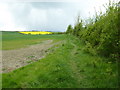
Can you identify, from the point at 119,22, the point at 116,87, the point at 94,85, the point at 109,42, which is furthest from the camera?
the point at 109,42

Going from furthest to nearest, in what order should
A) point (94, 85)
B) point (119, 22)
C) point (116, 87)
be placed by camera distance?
point (119, 22) < point (94, 85) < point (116, 87)

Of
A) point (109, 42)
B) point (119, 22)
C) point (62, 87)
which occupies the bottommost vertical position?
point (62, 87)

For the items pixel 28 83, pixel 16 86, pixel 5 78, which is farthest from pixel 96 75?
pixel 5 78

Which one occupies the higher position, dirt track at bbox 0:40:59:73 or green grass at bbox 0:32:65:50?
green grass at bbox 0:32:65:50

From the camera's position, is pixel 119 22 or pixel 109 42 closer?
pixel 119 22

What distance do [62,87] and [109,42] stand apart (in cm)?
431

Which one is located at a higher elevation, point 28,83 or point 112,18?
point 112,18

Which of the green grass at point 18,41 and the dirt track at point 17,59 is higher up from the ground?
the green grass at point 18,41

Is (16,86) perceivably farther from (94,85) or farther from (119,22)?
(119,22)

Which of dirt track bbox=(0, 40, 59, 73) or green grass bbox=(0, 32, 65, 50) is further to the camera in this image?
green grass bbox=(0, 32, 65, 50)

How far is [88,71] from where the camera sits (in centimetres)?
864

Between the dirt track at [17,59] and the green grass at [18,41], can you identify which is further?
the green grass at [18,41]

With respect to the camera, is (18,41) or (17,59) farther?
(18,41)

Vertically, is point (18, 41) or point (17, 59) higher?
point (18, 41)
